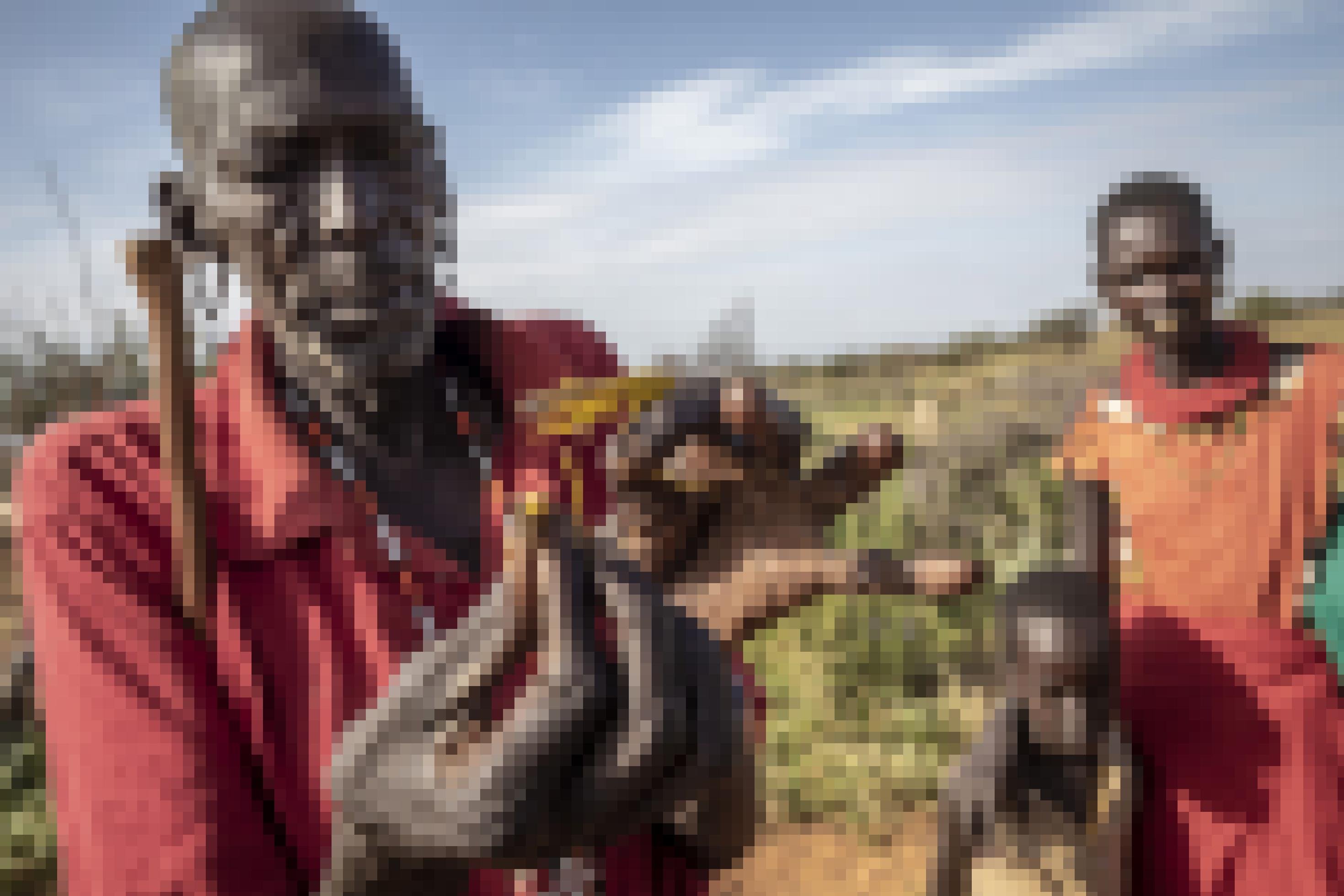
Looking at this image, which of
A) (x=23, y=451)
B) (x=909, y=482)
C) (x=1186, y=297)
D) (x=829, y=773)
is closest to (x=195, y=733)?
(x=23, y=451)

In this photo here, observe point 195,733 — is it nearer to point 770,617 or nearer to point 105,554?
point 105,554

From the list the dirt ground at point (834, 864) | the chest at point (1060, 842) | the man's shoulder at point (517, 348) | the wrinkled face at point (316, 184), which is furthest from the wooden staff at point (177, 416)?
the dirt ground at point (834, 864)

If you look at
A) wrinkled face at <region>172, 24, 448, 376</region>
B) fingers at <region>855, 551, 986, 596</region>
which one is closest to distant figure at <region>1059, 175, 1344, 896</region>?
fingers at <region>855, 551, 986, 596</region>

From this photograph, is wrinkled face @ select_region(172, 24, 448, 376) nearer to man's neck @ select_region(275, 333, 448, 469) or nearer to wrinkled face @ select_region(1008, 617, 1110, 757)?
man's neck @ select_region(275, 333, 448, 469)

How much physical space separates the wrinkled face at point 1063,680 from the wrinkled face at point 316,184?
1909 mm

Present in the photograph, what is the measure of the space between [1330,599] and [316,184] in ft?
8.33

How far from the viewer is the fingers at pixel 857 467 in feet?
3.58

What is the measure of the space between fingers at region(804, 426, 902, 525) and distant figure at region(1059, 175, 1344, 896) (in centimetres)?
174

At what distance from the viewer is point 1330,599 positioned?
2.34 m

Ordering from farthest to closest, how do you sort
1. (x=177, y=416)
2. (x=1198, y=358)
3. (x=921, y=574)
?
(x=1198, y=358), (x=921, y=574), (x=177, y=416)

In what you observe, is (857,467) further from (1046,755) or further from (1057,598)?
(1046,755)

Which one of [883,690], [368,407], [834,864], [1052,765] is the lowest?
[834,864]

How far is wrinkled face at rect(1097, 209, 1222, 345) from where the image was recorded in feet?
8.39

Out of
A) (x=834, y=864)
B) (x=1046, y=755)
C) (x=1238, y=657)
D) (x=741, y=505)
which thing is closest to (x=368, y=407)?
(x=741, y=505)
